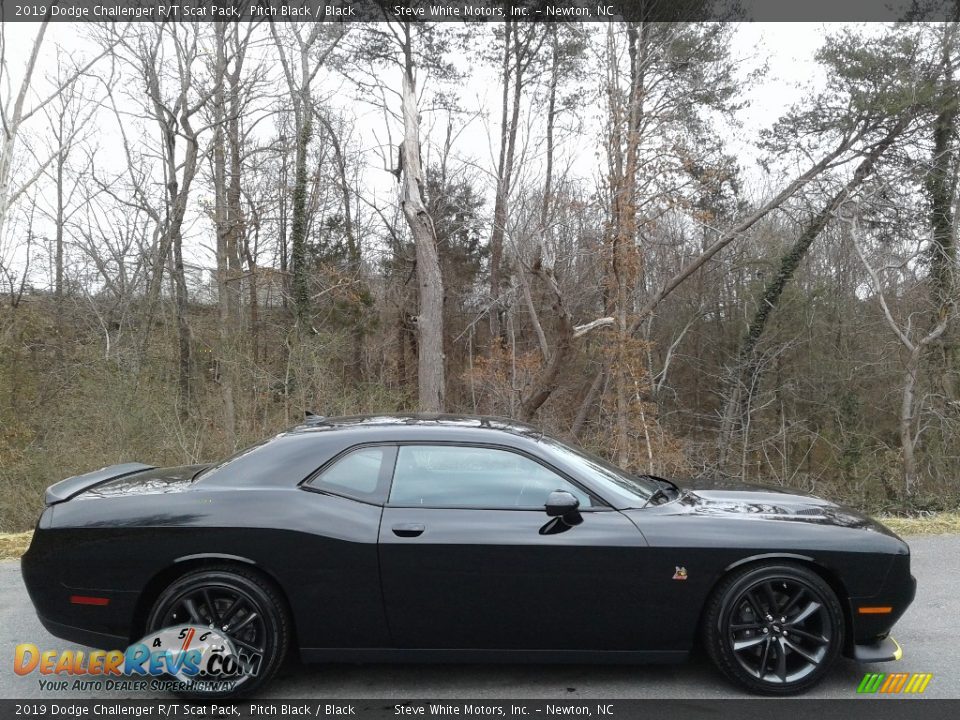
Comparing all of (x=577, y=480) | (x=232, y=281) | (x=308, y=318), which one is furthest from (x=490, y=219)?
(x=577, y=480)

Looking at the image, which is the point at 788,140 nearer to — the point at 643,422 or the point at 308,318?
the point at 643,422

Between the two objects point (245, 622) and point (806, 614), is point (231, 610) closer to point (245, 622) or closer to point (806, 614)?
point (245, 622)

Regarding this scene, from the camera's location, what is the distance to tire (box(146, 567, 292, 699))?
3545 mm

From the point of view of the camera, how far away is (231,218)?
73.7 feet

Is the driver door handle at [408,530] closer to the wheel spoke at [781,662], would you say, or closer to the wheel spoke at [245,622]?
the wheel spoke at [245,622]

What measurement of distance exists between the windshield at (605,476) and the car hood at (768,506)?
0.18 m

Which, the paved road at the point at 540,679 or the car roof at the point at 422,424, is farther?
the car roof at the point at 422,424

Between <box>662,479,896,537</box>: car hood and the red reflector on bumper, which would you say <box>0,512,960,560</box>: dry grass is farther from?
the red reflector on bumper

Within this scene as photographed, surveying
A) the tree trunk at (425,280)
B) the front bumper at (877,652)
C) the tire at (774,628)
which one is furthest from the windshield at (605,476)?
the tree trunk at (425,280)

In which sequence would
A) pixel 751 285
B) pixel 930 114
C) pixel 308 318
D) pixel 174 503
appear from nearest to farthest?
pixel 174 503 → pixel 930 114 → pixel 308 318 → pixel 751 285

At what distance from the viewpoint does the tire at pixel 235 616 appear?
11.6 ft

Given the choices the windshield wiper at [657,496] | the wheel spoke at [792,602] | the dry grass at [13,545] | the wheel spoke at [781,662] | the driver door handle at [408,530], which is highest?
the windshield wiper at [657,496]

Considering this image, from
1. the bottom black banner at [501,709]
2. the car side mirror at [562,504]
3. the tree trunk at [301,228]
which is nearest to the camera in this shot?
the bottom black banner at [501,709]

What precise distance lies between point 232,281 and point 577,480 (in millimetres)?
19379
